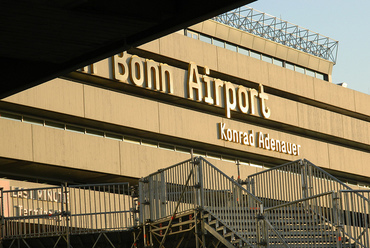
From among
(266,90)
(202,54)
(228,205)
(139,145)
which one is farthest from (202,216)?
(266,90)

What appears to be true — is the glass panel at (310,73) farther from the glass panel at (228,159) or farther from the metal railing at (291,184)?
the metal railing at (291,184)

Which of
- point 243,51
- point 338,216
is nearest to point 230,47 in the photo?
point 243,51

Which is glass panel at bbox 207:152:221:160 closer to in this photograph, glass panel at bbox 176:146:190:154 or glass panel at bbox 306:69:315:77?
glass panel at bbox 176:146:190:154

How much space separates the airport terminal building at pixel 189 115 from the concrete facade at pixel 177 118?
0.06 m

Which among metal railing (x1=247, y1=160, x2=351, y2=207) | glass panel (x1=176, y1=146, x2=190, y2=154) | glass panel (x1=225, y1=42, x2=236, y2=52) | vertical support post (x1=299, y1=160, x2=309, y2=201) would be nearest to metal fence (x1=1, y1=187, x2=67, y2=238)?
metal railing (x1=247, y1=160, x2=351, y2=207)

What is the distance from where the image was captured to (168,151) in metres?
38.5

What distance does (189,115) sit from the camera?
131ft

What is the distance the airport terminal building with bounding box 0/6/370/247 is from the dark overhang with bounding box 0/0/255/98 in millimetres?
15118

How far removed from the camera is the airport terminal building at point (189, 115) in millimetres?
33281

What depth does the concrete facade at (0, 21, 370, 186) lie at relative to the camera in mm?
33250

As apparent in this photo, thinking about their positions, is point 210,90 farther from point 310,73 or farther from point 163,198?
point 163,198

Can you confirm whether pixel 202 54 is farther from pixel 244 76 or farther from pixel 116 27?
pixel 116 27

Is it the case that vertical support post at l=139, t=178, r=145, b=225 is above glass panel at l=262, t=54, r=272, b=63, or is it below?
below

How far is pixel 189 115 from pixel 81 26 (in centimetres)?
2982
